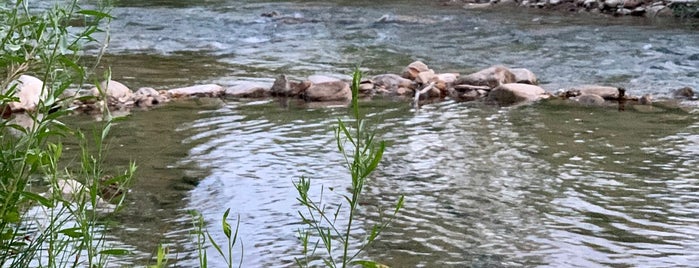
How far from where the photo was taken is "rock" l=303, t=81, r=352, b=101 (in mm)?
7574

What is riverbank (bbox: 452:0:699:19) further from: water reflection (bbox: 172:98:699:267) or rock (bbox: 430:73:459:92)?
water reflection (bbox: 172:98:699:267)

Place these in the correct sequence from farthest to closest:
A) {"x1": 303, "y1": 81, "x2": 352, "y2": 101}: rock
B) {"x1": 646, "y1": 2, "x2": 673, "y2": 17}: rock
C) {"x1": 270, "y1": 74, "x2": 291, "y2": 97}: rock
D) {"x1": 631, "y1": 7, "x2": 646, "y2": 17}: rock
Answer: {"x1": 631, "y1": 7, "x2": 646, "y2": 17}: rock < {"x1": 646, "y1": 2, "x2": 673, "y2": 17}: rock < {"x1": 270, "y1": 74, "x2": 291, "y2": 97}: rock < {"x1": 303, "y1": 81, "x2": 352, "y2": 101}: rock

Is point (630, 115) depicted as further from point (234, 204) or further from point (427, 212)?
point (234, 204)

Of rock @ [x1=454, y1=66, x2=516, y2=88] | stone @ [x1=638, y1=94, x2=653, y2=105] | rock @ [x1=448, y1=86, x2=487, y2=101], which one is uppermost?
rock @ [x1=454, y1=66, x2=516, y2=88]

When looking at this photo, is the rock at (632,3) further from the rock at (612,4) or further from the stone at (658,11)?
the stone at (658,11)

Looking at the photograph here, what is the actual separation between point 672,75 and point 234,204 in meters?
5.33

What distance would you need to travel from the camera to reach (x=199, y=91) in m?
7.75

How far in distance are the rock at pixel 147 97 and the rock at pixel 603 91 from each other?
3.32 metres

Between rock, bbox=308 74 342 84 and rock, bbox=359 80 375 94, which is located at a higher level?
rock, bbox=308 74 342 84

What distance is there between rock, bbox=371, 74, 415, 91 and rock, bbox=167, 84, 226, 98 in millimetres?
1325

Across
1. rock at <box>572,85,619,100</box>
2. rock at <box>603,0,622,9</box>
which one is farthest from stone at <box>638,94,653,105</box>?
rock at <box>603,0,622,9</box>

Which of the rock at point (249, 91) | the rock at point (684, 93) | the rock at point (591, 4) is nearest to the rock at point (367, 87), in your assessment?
the rock at point (249, 91)

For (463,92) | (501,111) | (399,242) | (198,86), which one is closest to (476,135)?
(501,111)

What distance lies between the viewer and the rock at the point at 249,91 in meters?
7.78
